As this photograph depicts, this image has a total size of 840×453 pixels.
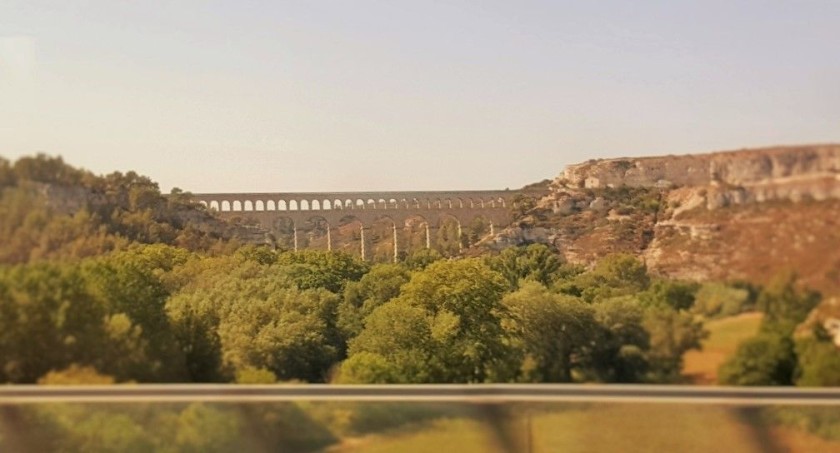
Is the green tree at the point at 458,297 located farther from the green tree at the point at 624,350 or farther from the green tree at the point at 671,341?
the green tree at the point at 671,341

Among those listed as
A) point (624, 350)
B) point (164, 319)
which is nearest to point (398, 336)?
point (164, 319)

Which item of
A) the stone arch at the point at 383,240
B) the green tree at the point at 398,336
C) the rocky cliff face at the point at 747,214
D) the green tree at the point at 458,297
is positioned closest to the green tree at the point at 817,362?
the rocky cliff face at the point at 747,214

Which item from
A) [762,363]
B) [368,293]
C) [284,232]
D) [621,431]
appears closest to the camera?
[621,431]

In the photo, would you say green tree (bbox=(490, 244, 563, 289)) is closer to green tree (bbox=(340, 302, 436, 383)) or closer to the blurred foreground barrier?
green tree (bbox=(340, 302, 436, 383))

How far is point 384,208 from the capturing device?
75.5ft

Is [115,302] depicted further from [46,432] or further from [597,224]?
[597,224]

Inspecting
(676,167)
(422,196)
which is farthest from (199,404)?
(422,196)

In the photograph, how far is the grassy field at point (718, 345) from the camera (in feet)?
12.2

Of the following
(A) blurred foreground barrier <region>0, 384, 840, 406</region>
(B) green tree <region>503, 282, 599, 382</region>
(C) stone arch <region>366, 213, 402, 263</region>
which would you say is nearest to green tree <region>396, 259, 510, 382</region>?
(B) green tree <region>503, 282, 599, 382</region>

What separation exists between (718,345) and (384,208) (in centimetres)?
1941

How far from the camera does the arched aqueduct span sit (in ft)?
62.4

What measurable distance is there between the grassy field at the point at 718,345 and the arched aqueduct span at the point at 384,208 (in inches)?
476

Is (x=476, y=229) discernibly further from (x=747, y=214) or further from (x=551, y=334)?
(x=747, y=214)

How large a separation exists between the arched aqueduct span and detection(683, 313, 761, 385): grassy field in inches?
476
